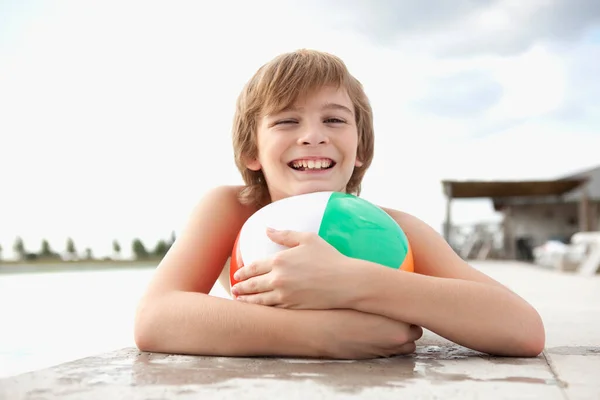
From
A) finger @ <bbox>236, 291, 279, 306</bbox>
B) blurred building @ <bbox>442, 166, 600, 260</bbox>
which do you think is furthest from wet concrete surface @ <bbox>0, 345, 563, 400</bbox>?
blurred building @ <bbox>442, 166, 600, 260</bbox>

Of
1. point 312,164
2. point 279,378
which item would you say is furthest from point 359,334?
point 312,164

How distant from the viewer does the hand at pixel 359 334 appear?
1945 mm

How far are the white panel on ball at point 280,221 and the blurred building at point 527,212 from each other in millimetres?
16468

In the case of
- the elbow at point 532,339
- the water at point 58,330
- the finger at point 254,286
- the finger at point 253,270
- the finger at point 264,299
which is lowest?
the water at point 58,330

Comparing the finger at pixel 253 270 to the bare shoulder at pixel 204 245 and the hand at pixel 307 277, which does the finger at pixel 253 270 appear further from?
the bare shoulder at pixel 204 245

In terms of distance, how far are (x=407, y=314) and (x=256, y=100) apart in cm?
118

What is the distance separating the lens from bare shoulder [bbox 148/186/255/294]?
7.70ft

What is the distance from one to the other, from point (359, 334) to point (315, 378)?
318mm

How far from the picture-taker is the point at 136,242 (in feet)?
84.9

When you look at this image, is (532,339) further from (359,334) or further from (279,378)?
(279,378)

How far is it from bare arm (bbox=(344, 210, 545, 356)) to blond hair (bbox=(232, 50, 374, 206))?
88cm

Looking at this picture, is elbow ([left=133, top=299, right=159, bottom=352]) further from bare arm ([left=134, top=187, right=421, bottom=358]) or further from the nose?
the nose

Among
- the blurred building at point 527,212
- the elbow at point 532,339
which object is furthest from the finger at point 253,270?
the blurred building at point 527,212

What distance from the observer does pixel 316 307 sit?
6.47 feet
